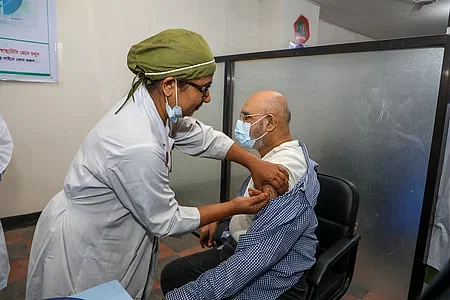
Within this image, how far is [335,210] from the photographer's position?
1.31 m

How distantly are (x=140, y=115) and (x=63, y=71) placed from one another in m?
2.00

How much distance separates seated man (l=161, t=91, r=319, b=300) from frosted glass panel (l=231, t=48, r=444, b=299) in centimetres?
74

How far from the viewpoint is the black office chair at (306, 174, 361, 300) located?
1229mm

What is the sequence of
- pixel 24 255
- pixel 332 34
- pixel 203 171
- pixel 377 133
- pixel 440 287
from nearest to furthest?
pixel 440 287 → pixel 377 133 → pixel 24 255 → pixel 203 171 → pixel 332 34

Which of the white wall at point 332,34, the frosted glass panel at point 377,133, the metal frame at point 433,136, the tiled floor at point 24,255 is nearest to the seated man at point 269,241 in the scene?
the metal frame at point 433,136

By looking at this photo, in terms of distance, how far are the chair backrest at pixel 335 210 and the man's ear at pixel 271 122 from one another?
31 centimetres

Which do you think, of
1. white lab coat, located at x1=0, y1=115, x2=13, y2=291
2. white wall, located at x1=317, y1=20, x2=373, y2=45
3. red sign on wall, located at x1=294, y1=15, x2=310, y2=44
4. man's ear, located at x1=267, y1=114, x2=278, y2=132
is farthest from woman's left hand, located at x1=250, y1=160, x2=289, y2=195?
white wall, located at x1=317, y1=20, x2=373, y2=45

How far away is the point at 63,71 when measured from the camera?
8.46ft

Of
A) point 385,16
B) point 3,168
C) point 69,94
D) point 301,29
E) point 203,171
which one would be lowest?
point 203,171

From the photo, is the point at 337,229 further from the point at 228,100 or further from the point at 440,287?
the point at 228,100

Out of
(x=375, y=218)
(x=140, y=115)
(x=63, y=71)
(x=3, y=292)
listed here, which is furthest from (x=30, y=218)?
(x=375, y=218)

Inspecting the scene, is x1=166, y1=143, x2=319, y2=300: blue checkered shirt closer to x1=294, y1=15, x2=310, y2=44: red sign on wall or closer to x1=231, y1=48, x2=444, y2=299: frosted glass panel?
x1=231, y1=48, x2=444, y2=299: frosted glass panel

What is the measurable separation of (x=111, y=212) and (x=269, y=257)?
52 cm

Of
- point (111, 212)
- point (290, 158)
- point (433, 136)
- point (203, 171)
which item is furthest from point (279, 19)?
point (111, 212)
